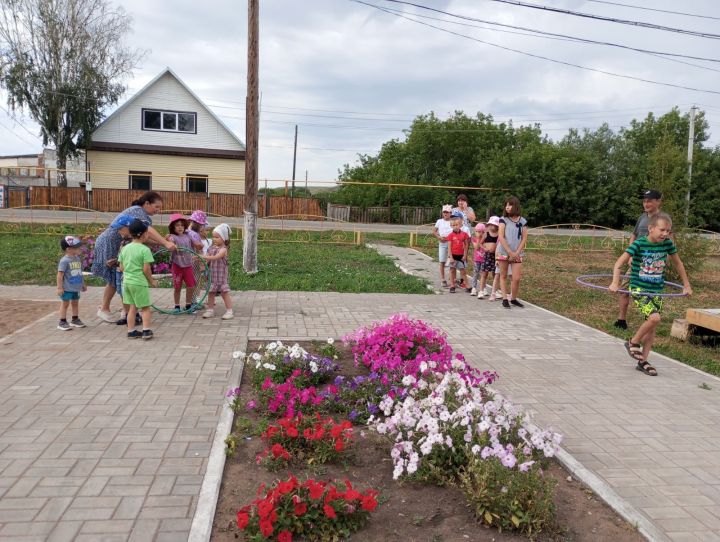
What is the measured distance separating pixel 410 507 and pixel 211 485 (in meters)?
1.13

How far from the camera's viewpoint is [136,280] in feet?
21.2

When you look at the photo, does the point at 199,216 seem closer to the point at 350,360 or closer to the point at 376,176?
the point at 350,360

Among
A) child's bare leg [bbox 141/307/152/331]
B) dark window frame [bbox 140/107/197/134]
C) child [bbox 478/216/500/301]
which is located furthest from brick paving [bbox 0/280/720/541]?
dark window frame [bbox 140/107/197/134]

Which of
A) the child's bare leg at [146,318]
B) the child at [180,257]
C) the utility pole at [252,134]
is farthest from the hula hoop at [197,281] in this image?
the utility pole at [252,134]

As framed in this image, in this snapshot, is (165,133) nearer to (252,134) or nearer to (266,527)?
(252,134)

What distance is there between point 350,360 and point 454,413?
94.9 inches

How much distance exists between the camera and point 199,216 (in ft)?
26.2

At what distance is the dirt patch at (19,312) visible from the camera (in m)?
6.97

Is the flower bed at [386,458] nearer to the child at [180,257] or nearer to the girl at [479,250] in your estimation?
the child at [180,257]

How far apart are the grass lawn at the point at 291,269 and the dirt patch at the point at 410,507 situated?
6876 mm

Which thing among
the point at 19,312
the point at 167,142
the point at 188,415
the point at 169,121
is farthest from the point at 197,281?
the point at 169,121

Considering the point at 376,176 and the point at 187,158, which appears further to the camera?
the point at 376,176

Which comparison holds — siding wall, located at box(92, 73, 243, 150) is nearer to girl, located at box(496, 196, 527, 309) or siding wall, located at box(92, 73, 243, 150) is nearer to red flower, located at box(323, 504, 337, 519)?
girl, located at box(496, 196, 527, 309)

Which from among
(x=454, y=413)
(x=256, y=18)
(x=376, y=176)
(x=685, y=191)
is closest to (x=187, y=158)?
(x=376, y=176)
